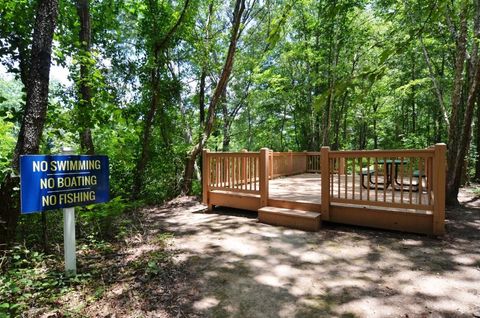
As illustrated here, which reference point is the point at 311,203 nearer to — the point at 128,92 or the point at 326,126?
the point at 128,92

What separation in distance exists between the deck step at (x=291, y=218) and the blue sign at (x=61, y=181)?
2863 millimetres

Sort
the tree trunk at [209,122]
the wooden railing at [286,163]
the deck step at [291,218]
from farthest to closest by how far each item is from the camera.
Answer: the wooden railing at [286,163] → the tree trunk at [209,122] → the deck step at [291,218]

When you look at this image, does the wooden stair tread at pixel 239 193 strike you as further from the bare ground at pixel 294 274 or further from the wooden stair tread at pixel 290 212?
the bare ground at pixel 294 274

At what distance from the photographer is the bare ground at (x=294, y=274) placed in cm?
241

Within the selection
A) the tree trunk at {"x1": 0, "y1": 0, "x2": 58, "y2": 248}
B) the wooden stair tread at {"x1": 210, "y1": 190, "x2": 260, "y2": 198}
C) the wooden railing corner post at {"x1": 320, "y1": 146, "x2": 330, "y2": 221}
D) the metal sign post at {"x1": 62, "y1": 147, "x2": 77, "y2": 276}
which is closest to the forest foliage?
the tree trunk at {"x1": 0, "y1": 0, "x2": 58, "y2": 248}

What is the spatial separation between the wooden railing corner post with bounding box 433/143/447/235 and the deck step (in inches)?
66.5

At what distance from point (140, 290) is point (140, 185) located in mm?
5176

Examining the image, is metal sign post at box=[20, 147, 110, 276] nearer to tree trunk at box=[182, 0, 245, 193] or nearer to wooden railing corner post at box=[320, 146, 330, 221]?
wooden railing corner post at box=[320, 146, 330, 221]

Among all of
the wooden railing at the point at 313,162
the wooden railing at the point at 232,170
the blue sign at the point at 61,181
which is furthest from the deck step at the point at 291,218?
the wooden railing at the point at 313,162

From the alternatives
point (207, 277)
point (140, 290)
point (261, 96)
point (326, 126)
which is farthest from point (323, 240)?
point (261, 96)

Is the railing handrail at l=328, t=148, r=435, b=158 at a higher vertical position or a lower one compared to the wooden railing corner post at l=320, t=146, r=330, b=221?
higher

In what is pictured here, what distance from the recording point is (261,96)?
14406 millimetres

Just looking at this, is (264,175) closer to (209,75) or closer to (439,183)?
(439,183)

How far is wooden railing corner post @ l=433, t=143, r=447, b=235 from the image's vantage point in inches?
153
